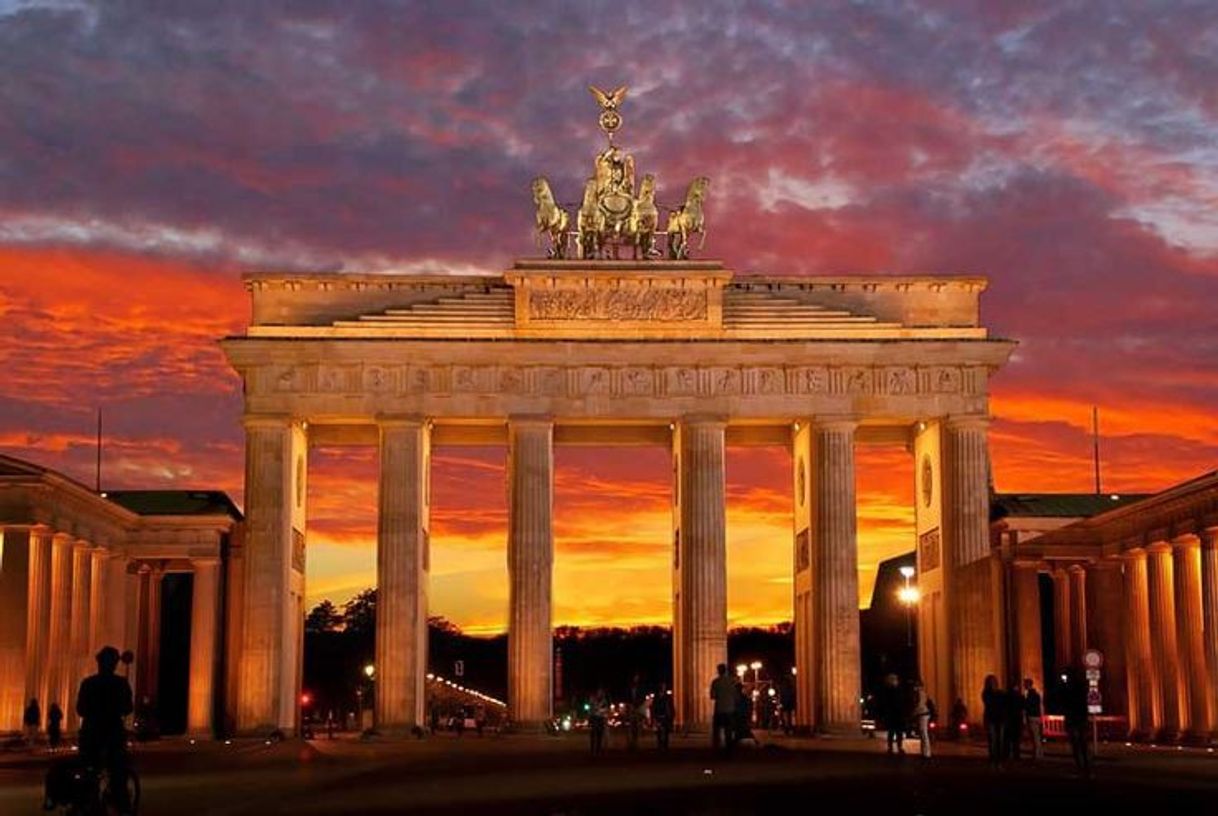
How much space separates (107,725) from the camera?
26938mm

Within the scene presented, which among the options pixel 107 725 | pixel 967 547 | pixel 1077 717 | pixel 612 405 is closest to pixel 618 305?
pixel 612 405

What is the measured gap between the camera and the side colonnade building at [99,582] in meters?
69.3

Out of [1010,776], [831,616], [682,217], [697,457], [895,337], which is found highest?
[682,217]

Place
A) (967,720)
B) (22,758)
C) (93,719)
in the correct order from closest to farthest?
1. (93,719)
2. (22,758)
3. (967,720)

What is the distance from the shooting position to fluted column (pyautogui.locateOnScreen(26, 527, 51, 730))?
7019 cm

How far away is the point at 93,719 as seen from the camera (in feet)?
88.6

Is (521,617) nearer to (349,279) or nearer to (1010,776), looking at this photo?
(349,279)

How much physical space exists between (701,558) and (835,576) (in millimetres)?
5590

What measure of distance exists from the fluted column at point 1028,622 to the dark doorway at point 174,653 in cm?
4231

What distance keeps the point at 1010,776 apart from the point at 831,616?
4115 cm

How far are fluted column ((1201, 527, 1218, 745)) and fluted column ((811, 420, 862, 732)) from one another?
21253 mm

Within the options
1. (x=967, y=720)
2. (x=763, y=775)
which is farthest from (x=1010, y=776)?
(x=967, y=720)

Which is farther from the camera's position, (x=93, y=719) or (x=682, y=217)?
(x=682, y=217)

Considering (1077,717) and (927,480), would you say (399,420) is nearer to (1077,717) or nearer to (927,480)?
(927,480)
